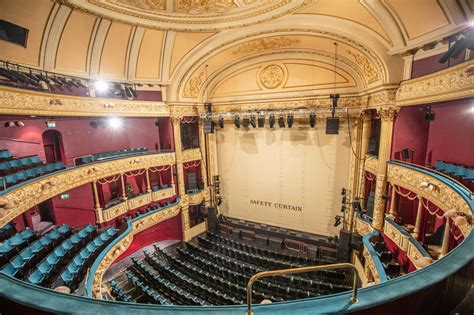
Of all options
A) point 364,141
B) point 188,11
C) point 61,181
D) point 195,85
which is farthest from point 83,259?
point 364,141

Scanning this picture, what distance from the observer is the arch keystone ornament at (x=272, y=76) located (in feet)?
41.1

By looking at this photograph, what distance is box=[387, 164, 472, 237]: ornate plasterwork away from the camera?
4.80 m

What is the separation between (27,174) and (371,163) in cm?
1350

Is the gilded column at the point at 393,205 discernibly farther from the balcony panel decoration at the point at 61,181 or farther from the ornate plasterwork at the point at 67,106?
the ornate plasterwork at the point at 67,106

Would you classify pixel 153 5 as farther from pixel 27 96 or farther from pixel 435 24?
pixel 435 24

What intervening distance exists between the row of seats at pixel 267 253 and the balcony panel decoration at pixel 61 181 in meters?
5.41

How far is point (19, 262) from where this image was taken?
6.53 meters

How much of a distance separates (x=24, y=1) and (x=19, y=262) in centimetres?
735

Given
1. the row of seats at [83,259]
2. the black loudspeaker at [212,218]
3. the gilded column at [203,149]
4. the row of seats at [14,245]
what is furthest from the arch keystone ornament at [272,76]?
the row of seats at [14,245]

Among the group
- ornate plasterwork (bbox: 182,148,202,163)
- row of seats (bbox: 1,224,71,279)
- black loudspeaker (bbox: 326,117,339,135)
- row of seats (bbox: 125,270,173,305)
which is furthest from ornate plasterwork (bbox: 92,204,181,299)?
black loudspeaker (bbox: 326,117,339,135)

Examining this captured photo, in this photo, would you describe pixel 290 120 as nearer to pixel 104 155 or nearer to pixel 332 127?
pixel 332 127

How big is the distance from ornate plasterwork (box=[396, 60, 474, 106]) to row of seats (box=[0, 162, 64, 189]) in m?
12.2

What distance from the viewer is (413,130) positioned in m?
8.34

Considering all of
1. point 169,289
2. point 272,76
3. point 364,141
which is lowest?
point 169,289
